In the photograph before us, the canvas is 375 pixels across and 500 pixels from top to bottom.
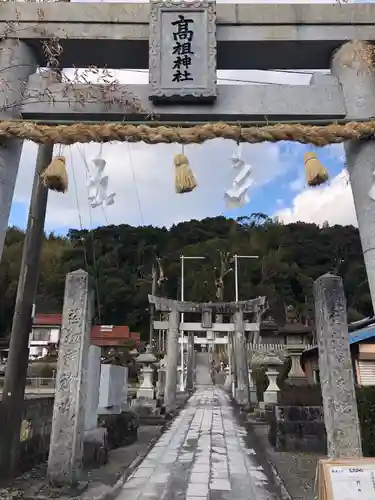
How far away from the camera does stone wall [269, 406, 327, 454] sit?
905 centimetres

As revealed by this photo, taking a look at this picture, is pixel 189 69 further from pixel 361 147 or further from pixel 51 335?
pixel 51 335

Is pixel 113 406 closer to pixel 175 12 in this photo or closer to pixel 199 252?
pixel 175 12

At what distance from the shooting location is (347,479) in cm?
309

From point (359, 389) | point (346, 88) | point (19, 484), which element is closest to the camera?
point (346, 88)

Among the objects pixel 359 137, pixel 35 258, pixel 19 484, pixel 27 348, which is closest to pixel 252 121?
pixel 359 137

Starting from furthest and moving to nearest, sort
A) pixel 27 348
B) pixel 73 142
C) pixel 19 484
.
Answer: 1. pixel 27 348
2. pixel 19 484
3. pixel 73 142

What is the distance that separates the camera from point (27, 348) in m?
6.48

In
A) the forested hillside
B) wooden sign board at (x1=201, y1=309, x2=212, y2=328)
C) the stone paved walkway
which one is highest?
the forested hillside

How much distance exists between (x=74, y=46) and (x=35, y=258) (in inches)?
139

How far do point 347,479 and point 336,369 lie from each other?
2.88 metres

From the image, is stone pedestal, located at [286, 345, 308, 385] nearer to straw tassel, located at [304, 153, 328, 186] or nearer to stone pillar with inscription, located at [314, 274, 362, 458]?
stone pillar with inscription, located at [314, 274, 362, 458]

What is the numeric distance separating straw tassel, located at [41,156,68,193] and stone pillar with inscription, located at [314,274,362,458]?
3.77 m

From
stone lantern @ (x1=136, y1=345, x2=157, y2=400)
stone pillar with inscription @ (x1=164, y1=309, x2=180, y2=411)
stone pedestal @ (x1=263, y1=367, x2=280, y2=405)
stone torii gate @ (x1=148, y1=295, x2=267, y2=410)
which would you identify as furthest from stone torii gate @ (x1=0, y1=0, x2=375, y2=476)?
stone torii gate @ (x1=148, y1=295, x2=267, y2=410)

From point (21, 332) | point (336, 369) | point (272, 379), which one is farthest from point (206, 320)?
point (336, 369)
